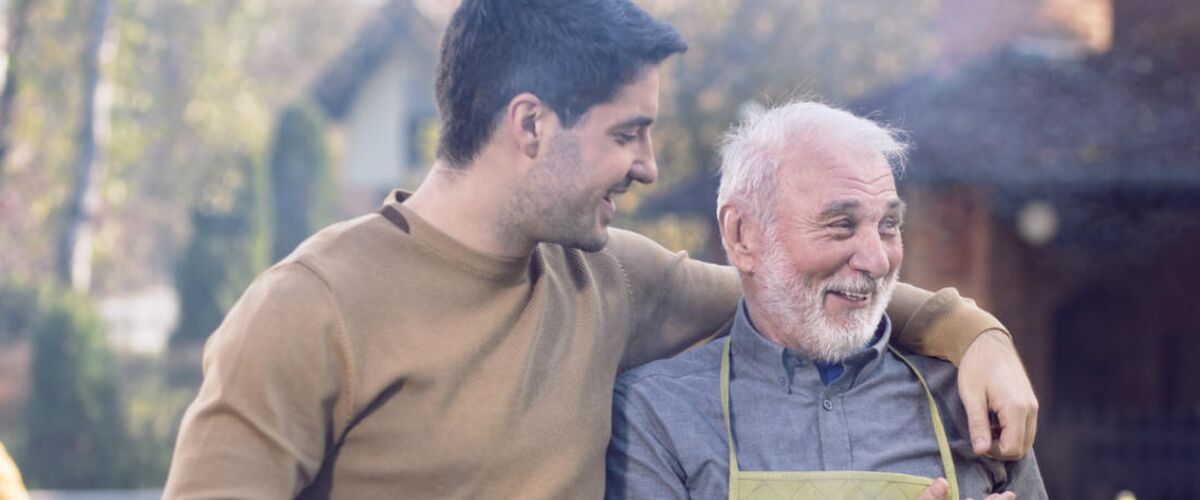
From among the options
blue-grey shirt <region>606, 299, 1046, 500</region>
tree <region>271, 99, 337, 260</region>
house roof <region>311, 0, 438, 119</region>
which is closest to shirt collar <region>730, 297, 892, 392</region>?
blue-grey shirt <region>606, 299, 1046, 500</region>

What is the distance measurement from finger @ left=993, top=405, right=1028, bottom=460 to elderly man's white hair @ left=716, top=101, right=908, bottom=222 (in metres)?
0.64

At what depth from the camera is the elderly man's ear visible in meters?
3.48

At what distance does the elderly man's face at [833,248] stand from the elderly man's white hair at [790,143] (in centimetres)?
3

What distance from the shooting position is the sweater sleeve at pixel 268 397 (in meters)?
2.54

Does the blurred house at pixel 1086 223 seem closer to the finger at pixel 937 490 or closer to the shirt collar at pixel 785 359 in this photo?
the shirt collar at pixel 785 359

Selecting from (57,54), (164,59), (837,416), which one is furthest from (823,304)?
(164,59)

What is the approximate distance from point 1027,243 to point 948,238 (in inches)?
41.6

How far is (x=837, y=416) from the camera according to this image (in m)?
3.33

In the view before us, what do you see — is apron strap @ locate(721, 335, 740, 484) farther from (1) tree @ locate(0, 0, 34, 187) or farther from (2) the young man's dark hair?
(1) tree @ locate(0, 0, 34, 187)

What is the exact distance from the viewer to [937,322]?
3.46m

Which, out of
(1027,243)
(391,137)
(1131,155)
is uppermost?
(1131,155)

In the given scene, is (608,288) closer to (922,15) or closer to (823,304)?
(823,304)

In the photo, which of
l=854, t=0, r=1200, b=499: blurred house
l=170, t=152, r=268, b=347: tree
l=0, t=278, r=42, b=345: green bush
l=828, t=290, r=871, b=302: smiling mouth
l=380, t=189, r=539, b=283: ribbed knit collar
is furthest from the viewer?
l=170, t=152, r=268, b=347: tree

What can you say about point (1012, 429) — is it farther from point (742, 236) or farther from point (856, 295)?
point (742, 236)
